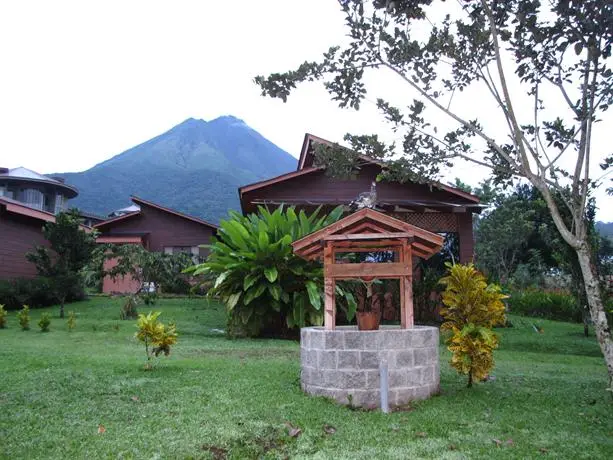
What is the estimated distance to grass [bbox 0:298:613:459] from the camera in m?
4.34

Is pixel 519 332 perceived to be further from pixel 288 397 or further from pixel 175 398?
Answer: pixel 175 398

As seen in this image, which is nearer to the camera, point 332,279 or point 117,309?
point 332,279

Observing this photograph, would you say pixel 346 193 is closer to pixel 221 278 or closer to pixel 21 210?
pixel 221 278

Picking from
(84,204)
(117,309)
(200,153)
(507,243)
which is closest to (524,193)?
(507,243)

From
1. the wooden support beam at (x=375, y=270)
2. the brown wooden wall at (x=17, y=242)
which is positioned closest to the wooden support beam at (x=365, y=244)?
the wooden support beam at (x=375, y=270)

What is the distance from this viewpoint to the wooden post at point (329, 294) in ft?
20.7

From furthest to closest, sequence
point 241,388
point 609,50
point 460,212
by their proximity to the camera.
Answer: point 460,212 → point 241,388 → point 609,50

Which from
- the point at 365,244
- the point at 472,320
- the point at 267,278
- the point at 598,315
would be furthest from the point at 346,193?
the point at 598,315

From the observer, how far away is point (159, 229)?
25188 millimetres

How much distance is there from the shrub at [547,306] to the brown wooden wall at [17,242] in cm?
1696

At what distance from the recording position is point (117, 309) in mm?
16312

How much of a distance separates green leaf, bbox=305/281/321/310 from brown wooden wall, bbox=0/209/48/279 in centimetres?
1184

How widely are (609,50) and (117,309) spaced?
47.4ft

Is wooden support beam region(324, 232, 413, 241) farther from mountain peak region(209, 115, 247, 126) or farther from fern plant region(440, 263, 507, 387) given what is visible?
mountain peak region(209, 115, 247, 126)
